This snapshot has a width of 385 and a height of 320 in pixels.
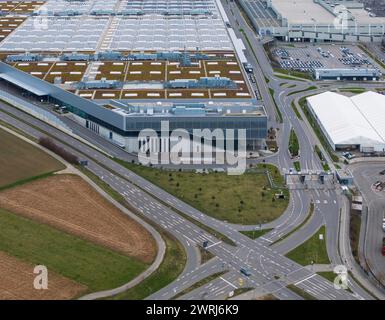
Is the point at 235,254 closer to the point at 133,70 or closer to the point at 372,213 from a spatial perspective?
the point at 372,213

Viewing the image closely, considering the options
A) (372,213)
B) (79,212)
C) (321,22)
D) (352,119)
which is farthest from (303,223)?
(321,22)

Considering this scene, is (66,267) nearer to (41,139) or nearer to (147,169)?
(147,169)

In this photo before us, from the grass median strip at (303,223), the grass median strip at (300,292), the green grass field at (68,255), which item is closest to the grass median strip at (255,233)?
the grass median strip at (303,223)

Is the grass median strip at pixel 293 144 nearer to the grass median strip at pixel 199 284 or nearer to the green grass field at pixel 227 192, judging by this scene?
the green grass field at pixel 227 192

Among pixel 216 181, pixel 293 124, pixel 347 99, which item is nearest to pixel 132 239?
pixel 216 181

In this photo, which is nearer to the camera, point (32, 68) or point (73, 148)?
point (73, 148)
